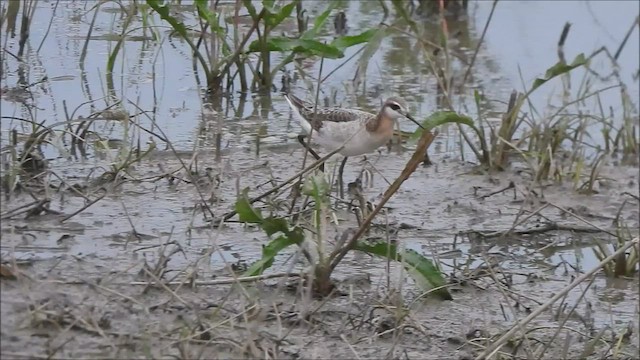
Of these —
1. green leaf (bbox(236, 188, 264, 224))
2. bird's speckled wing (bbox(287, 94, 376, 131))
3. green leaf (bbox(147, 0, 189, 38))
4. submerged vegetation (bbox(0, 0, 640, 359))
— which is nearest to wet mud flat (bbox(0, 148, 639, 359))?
submerged vegetation (bbox(0, 0, 640, 359))

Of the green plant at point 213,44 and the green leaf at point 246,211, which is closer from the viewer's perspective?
the green leaf at point 246,211

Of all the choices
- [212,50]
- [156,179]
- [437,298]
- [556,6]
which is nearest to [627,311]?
[437,298]

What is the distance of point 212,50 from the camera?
26.5 feet

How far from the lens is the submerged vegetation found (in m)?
4.76

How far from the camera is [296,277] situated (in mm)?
5262

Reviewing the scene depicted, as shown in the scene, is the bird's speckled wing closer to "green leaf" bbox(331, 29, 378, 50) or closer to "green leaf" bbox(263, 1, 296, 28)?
"green leaf" bbox(331, 29, 378, 50)

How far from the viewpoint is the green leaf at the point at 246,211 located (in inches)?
207

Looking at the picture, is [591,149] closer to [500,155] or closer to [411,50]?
[500,155]

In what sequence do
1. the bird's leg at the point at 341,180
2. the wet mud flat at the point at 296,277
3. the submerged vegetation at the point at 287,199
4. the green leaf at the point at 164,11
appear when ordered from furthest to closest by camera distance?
the green leaf at the point at 164,11 < the bird's leg at the point at 341,180 < the submerged vegetation at the point at 287,199 < the wet mud flat at the point at 296,277

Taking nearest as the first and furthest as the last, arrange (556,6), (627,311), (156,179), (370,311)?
(370,311)
(627,311)
(156,179)
(556,6)

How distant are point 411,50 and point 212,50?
2.54m

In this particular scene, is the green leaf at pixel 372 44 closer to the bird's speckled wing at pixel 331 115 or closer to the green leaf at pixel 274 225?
the bird's speckled wing at pixel 331 115

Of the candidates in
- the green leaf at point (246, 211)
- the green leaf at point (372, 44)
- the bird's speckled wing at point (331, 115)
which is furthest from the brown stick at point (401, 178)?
the green leaf at point (372, 44)

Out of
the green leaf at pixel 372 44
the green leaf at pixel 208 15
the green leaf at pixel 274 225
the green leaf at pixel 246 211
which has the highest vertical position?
the green leaf at pixel 208 15
